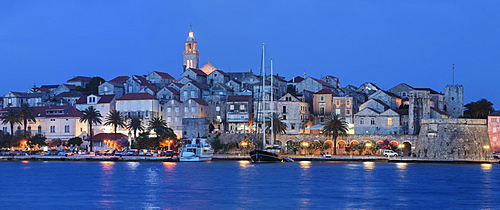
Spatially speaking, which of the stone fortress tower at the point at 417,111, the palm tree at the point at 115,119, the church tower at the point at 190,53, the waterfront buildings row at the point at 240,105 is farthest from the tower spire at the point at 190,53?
the stone fortress tower at the point at 417,111

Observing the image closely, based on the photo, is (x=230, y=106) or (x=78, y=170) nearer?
(x=78, y=170)

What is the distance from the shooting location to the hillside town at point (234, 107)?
88688mm

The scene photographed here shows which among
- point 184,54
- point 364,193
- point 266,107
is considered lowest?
point 364,193

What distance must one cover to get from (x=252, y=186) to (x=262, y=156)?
24.4 m

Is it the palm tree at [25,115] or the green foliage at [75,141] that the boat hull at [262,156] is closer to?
the green foliage at [75,141]

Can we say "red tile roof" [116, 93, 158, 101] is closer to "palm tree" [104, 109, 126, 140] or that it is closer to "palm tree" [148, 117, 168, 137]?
"palm tree" [104, 109, 126, 140]

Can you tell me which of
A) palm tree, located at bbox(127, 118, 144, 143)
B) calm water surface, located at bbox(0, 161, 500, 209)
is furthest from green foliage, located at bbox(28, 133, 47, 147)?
calm water surface, located at bbox(0, 161, 500, 209)

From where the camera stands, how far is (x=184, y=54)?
135500mm

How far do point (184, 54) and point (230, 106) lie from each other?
1550 inches

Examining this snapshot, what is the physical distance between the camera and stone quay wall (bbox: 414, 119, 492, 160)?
80.8m

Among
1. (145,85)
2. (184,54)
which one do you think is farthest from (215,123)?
(184,54)

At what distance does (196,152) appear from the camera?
83.7 metres

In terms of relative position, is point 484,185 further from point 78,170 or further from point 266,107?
point 266,107

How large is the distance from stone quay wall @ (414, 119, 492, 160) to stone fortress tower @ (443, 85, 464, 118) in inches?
713
